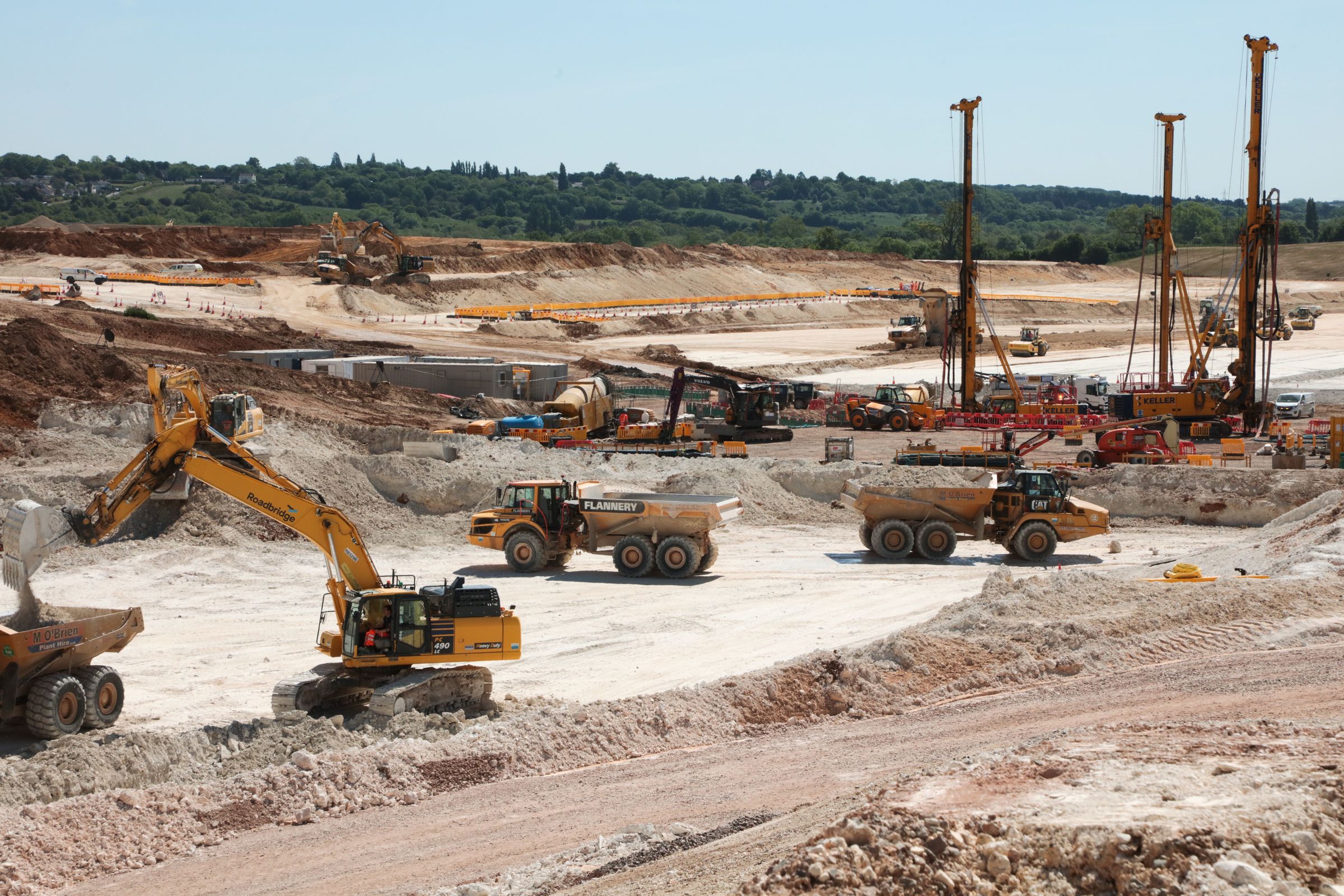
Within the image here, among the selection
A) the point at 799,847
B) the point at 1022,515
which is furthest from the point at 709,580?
the point at 799,847

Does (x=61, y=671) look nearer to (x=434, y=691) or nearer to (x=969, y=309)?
(x=434, y=691)

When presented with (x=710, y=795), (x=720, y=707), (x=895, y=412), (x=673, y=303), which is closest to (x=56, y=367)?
(x=895, y=412)

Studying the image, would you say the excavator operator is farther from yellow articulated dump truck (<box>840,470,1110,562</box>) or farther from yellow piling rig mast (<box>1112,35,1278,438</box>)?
yellow piling rig mast (<box>1112,35,1278,438</box>)

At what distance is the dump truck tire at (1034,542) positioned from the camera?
84.7ft

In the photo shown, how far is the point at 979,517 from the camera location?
86.8 feet

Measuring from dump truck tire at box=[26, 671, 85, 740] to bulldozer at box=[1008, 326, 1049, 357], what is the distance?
198ft

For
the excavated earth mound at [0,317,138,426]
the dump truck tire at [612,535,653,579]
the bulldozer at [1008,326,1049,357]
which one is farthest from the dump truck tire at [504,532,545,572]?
the bulldozer at [1008,326,1049,357]

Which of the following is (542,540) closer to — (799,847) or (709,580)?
(709,580)

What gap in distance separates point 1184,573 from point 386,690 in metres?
12.4

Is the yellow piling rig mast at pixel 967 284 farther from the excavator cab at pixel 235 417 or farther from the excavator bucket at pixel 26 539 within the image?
the excavator bucket at pixel 26 539

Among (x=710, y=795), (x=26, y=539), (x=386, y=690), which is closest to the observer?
(x=710, y=795)

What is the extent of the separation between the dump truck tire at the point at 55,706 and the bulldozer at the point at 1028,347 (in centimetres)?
6042

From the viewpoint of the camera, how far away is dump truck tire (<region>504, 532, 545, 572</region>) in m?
25.1

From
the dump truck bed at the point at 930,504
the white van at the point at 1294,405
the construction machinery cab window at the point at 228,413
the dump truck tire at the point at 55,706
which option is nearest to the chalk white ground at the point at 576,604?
the dump truck bed at the point at 930,504
